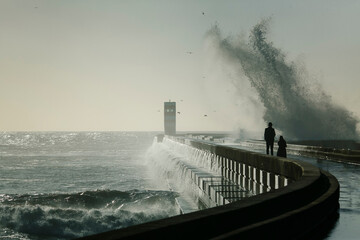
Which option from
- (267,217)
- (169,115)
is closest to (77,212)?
(267,217)

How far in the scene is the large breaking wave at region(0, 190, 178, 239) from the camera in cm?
2680

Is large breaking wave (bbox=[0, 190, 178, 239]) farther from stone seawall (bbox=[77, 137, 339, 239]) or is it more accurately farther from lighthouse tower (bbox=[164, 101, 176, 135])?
lighthouse tower (bbox=[164, 101, 176, 135])

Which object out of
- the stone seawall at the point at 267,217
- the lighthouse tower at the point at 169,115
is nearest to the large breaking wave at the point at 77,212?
the stone seawall at the point at 267,217

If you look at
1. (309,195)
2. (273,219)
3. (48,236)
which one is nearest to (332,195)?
(309,195)

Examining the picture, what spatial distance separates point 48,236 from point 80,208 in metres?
7.63

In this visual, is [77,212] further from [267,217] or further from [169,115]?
[169,115]

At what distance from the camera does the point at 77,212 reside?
3086 centimetres

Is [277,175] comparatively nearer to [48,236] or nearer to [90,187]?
[48,236]

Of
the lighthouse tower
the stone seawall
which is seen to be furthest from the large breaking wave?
the lighthouse tower

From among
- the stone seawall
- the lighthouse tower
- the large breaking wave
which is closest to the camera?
the stone seawall

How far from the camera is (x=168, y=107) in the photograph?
5965 inches

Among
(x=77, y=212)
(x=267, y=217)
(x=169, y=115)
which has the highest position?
(x=169, y=115)

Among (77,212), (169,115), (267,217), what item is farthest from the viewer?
(169,115)

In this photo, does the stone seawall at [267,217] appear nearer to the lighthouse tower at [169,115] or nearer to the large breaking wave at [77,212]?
the large breaking wave at [77,212]
